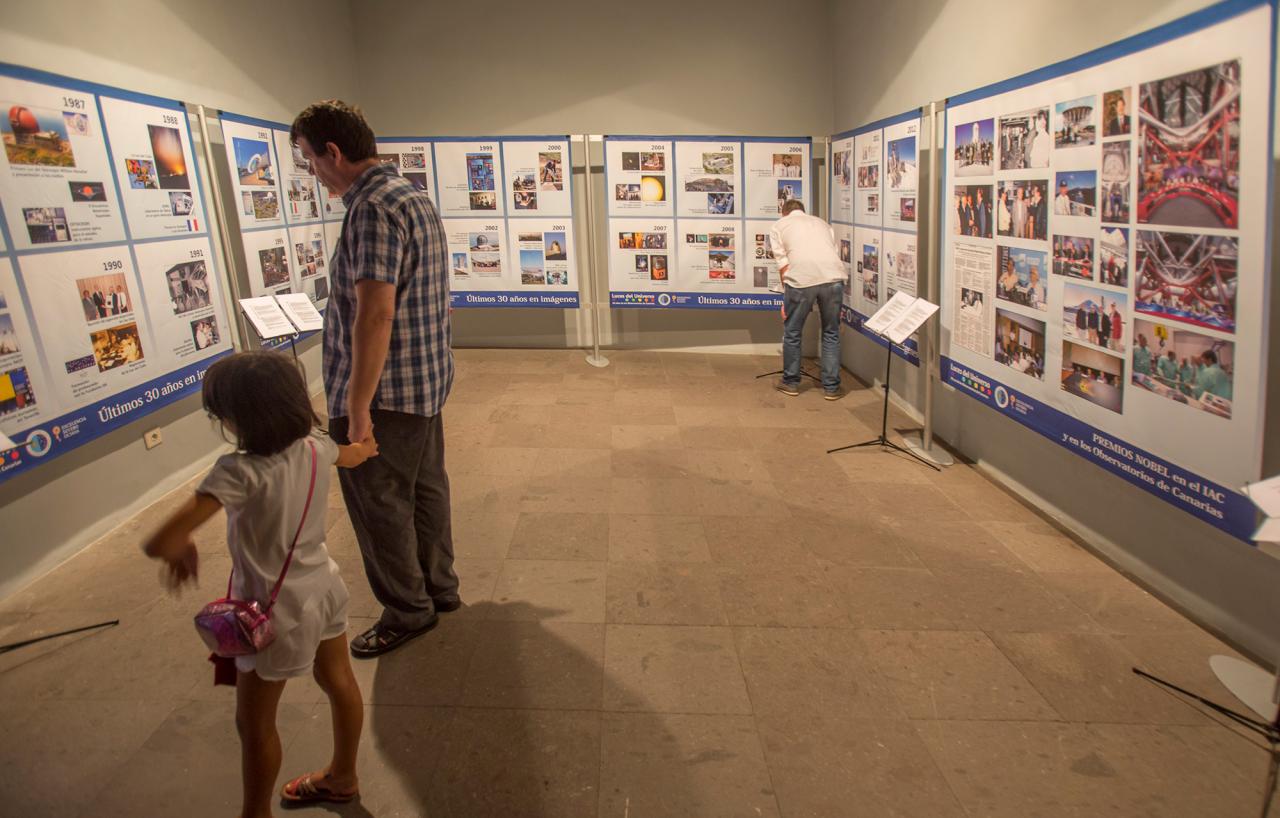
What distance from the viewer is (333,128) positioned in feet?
8.07

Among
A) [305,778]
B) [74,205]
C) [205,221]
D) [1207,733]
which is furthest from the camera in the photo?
[205,221]

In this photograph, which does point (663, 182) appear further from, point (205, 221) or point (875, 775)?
point (875, 775)

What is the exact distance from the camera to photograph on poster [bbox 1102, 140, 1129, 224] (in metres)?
3.06

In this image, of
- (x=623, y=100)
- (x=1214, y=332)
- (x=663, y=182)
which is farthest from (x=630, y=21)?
(x=1214, y=332)

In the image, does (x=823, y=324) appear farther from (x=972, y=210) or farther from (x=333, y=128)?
(x=333, y=128)

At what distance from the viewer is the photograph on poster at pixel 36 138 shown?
3.41m

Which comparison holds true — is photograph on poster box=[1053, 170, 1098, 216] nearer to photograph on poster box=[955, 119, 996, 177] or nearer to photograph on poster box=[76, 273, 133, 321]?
photograph on poster box=[955, 119, 996, 177]

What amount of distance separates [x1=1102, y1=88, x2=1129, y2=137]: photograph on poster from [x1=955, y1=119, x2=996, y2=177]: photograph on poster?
2.81 feet

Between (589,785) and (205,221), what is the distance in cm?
421

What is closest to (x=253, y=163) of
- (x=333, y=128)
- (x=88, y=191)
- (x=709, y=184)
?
(x=88, y=191)

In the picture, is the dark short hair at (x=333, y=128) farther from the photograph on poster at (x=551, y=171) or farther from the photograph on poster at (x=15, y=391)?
the photograph on poster at (x=551, y=171)

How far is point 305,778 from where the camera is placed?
7.31ft

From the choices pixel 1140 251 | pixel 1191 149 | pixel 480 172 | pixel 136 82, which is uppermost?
pixel 136 82

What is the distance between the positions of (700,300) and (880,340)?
1.85 meters
